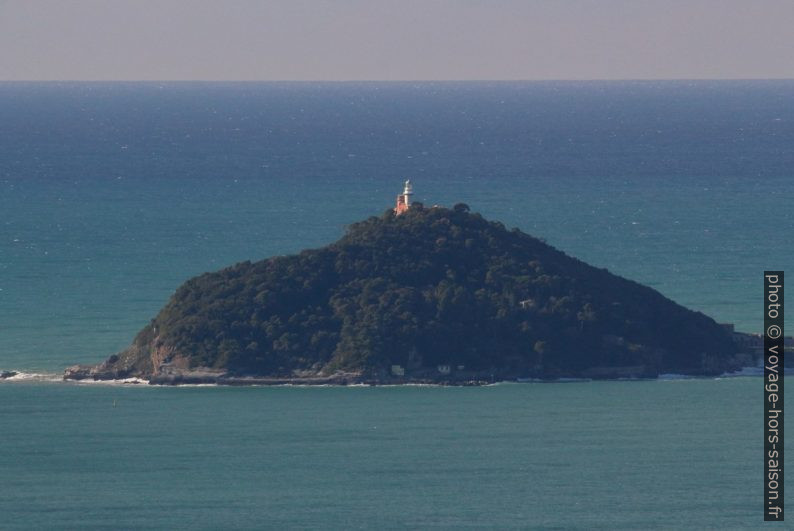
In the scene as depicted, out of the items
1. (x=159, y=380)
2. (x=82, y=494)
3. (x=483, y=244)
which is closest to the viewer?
(x=82, y=494)

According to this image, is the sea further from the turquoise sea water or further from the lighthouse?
the lighthouse

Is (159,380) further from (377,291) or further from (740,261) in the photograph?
(740,261)

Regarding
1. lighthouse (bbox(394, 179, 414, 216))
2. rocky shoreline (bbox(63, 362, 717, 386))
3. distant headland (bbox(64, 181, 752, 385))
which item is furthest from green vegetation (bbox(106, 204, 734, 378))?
lighthouse (bbox(394, 179, 414, 216))

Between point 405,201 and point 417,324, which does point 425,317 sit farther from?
point 405,201

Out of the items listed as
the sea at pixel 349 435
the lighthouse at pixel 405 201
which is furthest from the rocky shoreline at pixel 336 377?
the lighthouse at pixel 405 201

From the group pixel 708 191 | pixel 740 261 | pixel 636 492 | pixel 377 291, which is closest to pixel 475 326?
pixel 377 291

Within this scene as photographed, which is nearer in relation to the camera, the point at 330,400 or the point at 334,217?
the point at 330,400
